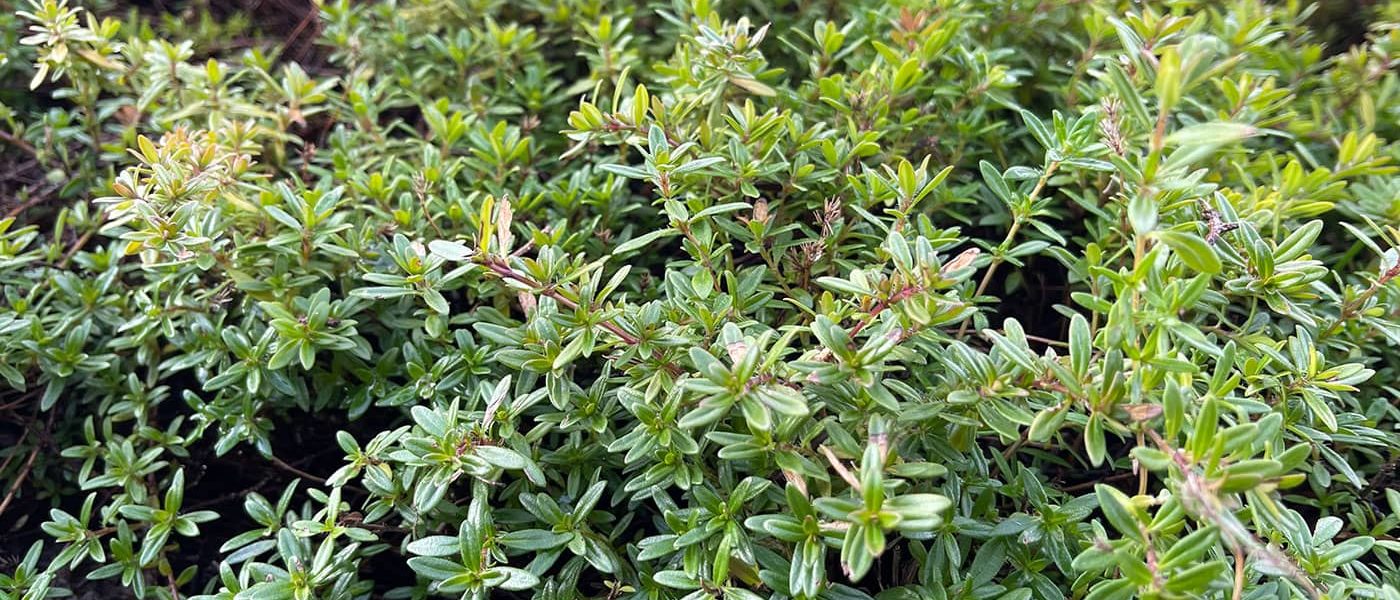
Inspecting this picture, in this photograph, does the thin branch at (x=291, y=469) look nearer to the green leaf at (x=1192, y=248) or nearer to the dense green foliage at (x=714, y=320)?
the dense green foliage at (x=714, y=320)

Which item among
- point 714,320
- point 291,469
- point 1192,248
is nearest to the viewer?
point 1192,248

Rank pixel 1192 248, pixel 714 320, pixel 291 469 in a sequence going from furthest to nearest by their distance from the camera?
pixel 291 469 < pixel 714 320 < pixel 1192 248

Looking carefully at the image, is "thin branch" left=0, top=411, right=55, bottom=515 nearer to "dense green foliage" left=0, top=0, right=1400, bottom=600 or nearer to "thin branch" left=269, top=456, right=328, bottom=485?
"dense green foliage" left=0, top=0, right=1400, bottom=600

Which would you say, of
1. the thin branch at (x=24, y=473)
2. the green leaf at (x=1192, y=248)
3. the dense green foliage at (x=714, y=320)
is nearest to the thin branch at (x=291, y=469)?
the dense green foliage at (x=714, y=320)

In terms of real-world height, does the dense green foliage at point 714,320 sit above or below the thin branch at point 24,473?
above

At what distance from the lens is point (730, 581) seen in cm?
153

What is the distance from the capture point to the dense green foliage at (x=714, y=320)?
1418mm

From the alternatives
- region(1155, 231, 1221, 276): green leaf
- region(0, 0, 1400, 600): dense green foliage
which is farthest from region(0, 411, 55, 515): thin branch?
region(1155, 231, 1221, 276): green leaf

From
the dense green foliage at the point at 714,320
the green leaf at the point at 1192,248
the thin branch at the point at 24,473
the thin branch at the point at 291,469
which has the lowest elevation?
the thin branch at the point at 24,473

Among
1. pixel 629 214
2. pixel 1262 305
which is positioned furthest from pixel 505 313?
pixel 1262 305

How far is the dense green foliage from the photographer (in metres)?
1.42

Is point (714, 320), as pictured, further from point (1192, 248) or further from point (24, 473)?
point (24, 473)

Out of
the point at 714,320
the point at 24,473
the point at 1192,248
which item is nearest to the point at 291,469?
the point at 24,473

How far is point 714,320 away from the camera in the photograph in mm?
1630
